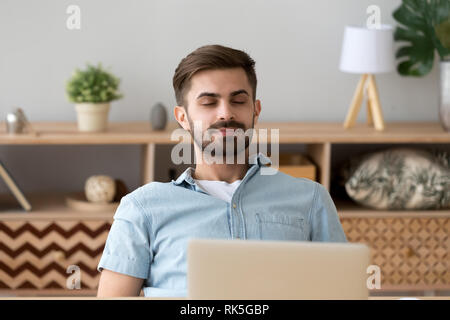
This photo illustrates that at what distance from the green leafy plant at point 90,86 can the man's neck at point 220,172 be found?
1.17 m

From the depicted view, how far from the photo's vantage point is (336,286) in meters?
0.90

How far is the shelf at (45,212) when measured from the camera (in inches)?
101

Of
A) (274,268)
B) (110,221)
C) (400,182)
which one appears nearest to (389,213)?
(400,182)

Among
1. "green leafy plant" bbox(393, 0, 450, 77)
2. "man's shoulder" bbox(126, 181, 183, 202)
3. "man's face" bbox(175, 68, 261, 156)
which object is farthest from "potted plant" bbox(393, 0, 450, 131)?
"man's shoulder" bbox(126, 181, 183, 202)

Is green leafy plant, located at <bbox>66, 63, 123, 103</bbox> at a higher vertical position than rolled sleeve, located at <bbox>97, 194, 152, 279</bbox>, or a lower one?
higher

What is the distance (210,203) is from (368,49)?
4.77 ft

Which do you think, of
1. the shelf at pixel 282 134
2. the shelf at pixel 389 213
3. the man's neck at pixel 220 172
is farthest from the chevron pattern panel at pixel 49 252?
the man's neck at pixel 220 172

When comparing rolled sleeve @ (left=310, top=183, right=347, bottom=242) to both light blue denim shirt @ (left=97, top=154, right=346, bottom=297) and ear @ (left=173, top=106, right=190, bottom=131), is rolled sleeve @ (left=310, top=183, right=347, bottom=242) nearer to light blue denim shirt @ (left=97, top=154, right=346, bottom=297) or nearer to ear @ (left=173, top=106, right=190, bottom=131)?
light blue denim shirt @ (left=97, top=154, right=346, bottom=297)

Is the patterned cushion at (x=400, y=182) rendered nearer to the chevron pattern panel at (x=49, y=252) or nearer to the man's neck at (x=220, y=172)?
the chevron pattern panel at (x=49, y=252)

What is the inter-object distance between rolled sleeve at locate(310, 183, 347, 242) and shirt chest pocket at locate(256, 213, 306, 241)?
44 mm

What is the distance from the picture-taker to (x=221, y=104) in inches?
57.1

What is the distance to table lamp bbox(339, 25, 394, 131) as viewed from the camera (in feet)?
8.78

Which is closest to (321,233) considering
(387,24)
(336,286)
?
(336,286)

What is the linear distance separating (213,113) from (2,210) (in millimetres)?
1447
